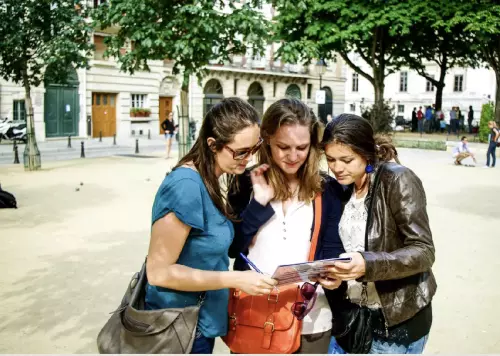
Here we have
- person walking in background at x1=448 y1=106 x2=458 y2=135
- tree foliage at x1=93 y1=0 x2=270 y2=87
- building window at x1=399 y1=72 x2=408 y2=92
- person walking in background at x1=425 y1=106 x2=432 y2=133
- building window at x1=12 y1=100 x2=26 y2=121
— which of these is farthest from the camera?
building window at x1=399 y1=72 x2=408 y2=92

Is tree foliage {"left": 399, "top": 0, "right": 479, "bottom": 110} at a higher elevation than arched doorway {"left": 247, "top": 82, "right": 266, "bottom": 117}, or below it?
higher

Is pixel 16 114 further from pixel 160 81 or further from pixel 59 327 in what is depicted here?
pixel 59 327

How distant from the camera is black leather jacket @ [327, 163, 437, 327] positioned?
2.40m

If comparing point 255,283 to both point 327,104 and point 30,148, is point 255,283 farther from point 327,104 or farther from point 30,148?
point 327,104

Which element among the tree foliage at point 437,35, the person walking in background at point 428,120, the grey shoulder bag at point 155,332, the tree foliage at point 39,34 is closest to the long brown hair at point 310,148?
the grey shoulder bag at point 155,332

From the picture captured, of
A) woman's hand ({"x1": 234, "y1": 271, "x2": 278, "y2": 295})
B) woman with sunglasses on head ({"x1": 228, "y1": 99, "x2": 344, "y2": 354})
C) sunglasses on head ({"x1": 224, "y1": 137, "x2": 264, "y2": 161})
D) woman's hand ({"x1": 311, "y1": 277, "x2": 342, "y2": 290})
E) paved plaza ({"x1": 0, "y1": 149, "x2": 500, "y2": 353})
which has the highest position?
sunglasses on head ({"x1": 224, "y1": 137, "x2": 264, "y2": 161})

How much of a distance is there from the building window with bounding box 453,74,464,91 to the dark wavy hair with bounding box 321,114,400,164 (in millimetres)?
57865

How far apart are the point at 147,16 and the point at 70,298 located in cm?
931

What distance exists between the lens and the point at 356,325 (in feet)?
8.44

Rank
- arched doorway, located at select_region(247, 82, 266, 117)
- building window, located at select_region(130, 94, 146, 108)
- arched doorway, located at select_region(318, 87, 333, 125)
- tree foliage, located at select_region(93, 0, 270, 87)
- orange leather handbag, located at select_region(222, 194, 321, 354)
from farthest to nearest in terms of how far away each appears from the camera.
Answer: arched doorway, located at select_region(318, 87, 333, 125), arched doorway, located at select_region(247, 82, 266, 117), building window, located at select_region(130, 94, 146, 108), tree foliage, located at select_region(93, 0, 270, 87), orange leather handbag, located at select_region(222, 194, 321, 354)

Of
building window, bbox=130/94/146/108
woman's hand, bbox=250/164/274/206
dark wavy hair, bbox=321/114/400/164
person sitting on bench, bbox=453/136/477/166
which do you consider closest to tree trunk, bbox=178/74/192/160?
person sitting on bench, bbox=453/136/477/166

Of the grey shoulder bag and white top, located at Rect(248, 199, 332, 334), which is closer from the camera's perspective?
the grey shoulder bag

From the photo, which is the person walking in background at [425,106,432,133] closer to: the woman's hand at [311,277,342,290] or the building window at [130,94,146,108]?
the building window at [130,94,146,108]

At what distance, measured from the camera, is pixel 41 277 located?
669 cm
